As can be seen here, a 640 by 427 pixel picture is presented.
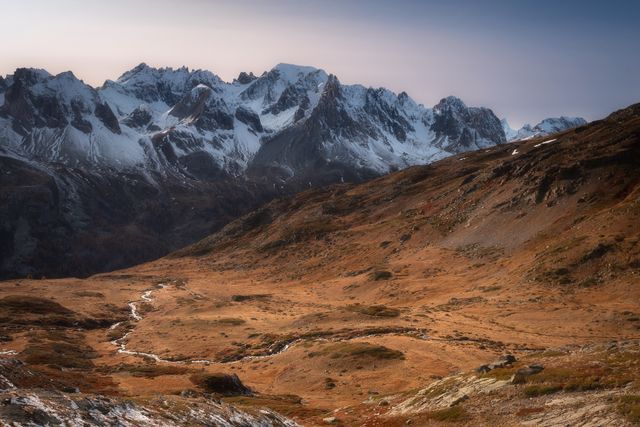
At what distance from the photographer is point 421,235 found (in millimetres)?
132625

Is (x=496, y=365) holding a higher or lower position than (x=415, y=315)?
higher

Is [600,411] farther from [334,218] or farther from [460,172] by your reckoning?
[460,172]

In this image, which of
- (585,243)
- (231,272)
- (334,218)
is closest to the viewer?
(585,243)

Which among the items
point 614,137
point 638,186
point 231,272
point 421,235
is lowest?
point 231,272

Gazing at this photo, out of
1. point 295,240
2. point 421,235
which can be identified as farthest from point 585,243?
point 295,240

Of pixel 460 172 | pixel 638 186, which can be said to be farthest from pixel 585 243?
pixel 460 172

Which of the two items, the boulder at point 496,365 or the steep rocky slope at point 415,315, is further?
the boulder at point 496,365

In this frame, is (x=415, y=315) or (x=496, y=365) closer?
(x=496, y=365)

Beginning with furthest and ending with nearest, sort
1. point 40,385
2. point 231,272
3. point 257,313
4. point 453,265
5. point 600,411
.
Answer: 1. point 231,272
2. point 453,265
3. point 257,313
4. point 40,385
5. point 600,411

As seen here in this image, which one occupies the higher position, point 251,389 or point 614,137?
point 614,137

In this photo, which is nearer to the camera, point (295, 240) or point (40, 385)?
point (40, 385)

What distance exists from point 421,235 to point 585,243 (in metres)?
49.9

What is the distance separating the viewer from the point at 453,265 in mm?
107125

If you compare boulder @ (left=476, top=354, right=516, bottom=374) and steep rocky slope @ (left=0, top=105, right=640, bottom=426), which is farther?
boulder @ (left=476, top=354, right=516, bottom=374)
